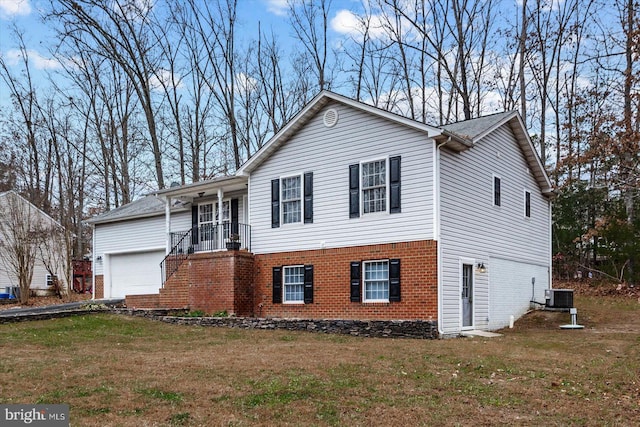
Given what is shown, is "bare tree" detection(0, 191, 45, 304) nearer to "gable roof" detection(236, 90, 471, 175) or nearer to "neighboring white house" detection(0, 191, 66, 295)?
"neighboring white house" detection(0, 191, 66, 295)

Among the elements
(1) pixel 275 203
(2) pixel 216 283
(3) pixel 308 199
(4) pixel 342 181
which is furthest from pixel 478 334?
(2) pixel 216 283

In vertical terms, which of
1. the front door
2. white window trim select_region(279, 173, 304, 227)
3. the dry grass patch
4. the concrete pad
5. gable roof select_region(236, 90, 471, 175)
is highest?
gable roof select_region(236, 90, 471, 175)

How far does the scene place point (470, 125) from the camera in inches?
738

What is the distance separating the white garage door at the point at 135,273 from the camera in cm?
2472

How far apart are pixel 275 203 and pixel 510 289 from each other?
757cm

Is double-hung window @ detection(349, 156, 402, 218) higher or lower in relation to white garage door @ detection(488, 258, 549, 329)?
higher

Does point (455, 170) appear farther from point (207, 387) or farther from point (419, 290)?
point (207, 387)


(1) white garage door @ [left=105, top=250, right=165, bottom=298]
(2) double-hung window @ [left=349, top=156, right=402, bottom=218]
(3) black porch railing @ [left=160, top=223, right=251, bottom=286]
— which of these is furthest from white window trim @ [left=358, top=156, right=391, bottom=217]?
(1) white garage door @ [left=105, top=250, right=165, bottom=298]

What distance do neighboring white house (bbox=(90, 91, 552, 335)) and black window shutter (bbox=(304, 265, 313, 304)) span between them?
0.03 m

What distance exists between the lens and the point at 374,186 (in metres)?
16.5

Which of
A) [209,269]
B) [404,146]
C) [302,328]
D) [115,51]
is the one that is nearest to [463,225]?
[404,146]

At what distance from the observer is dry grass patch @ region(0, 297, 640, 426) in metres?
7.41

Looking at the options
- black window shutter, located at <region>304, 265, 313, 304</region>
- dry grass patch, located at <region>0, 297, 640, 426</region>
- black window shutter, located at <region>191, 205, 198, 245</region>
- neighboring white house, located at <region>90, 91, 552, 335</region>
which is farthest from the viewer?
black window shutter, located at <region>191, 205, 198, 245</region>

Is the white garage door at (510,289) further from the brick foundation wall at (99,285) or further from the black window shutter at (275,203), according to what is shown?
the brick foundation wall at (99,285)
